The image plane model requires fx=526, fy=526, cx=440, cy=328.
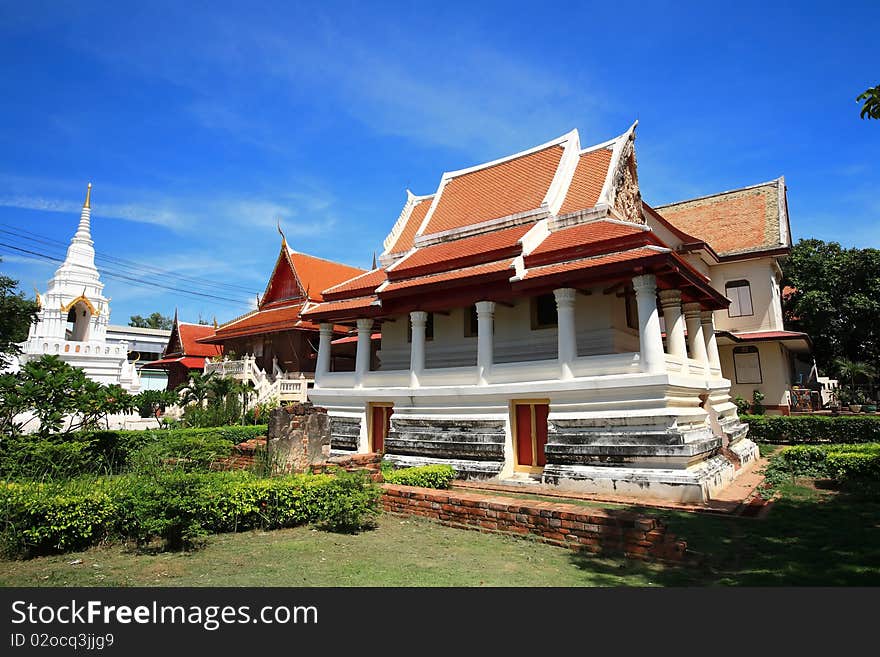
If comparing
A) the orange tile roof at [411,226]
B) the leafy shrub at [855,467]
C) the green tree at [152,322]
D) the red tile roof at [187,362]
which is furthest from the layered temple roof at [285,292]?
the green tree at [152,322]

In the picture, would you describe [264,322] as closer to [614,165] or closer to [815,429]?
[614,165]

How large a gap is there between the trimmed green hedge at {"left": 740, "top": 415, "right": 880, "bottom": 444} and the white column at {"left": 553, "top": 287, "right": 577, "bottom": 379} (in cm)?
1023

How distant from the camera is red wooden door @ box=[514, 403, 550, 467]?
1245 cm

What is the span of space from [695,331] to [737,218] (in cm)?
1387

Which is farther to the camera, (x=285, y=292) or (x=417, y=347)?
(x=285, y=292)

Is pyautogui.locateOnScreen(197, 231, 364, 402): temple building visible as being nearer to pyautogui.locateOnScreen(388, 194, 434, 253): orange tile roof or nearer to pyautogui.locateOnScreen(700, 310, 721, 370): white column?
pyautogui.locateOnScreen(388, 194, 434, 253): orange tile roof

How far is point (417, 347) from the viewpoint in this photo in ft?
47.2

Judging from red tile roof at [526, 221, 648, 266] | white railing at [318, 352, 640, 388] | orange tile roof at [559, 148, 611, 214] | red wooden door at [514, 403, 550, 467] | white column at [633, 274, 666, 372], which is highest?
orange tile roof at [559, 148, 611, 214]

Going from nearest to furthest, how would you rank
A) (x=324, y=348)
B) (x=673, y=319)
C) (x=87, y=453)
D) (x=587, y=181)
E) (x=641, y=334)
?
(x=641, y=334) < (x=673, y=319) < (x=87, y=453) < (x=587, y=181) < (x=324, y=348)

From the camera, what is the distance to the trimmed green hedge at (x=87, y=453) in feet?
32.2

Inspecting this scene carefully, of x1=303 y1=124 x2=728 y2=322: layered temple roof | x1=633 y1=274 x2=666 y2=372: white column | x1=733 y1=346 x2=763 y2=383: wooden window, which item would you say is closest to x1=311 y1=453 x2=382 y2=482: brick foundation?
x1=303 y1=124 x2=728 y2=322: layered temple roof

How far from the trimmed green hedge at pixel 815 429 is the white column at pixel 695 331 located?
579 cm

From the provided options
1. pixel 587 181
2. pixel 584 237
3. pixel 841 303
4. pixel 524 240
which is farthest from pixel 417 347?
pixel 841 303

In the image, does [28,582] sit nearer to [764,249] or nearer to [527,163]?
[527,163]
